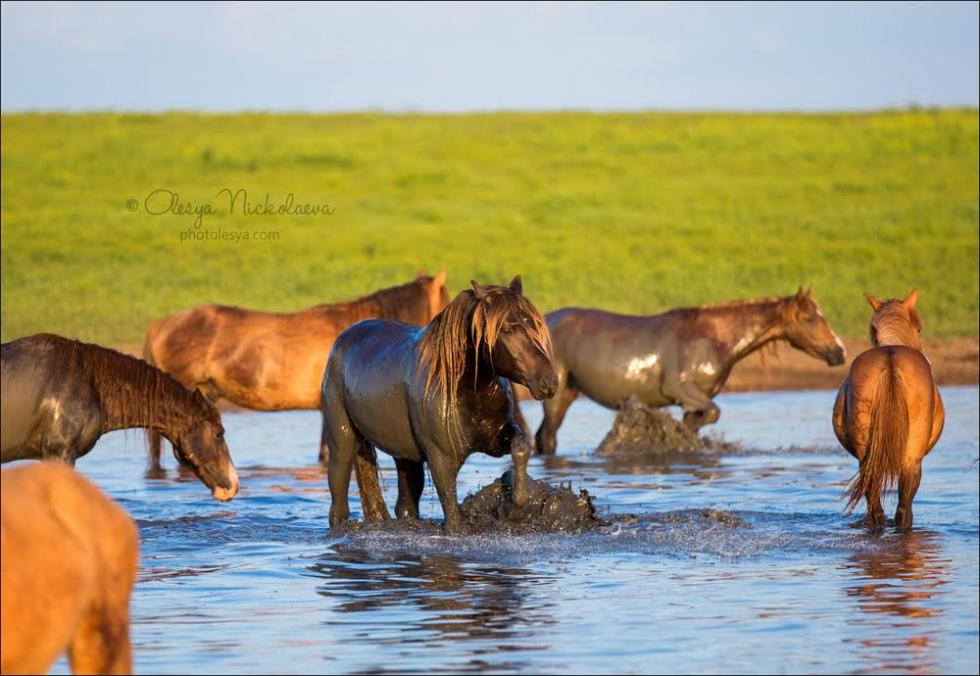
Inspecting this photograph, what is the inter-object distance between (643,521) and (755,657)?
3.51 metres

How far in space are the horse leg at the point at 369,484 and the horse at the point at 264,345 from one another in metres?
4.41

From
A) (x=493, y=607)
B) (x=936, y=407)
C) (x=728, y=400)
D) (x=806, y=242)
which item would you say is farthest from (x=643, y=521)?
(x=806, y=242)

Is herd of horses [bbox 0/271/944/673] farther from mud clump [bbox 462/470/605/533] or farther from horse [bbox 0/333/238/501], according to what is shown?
mud clump [bbox 462/470/605/533]

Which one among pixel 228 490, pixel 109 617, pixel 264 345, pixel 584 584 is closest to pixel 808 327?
pixel 264 345

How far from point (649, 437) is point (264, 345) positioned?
360 cm

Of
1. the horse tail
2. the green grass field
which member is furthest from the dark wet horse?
the green grass field

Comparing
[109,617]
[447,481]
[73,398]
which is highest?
[73,398]

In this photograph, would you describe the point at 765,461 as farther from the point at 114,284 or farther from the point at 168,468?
the point at 114,284

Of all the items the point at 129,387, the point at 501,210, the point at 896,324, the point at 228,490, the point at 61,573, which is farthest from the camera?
the point at 501,210

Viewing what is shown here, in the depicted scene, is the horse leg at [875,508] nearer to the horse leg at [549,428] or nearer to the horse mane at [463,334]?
the horse mane at [463,334]

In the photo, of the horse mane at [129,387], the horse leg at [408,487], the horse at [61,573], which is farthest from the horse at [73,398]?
the horse at [61,573]

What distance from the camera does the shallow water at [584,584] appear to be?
6.04m

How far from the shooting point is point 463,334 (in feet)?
26.9

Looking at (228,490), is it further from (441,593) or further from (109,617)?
(109,617)
